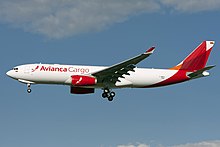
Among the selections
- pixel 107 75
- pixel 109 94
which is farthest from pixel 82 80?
pixel 109 94

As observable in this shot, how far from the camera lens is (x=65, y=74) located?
6347 centimetres

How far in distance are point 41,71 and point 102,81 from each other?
7303 millimetres

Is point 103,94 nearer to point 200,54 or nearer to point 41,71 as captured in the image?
point 41,71

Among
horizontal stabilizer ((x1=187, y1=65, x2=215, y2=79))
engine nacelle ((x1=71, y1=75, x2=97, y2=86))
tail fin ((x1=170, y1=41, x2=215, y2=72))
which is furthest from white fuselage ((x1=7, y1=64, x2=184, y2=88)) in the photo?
tail fin ((x1=170, y1=41, x2=215, y2=72))

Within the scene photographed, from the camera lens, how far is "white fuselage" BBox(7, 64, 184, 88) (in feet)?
208

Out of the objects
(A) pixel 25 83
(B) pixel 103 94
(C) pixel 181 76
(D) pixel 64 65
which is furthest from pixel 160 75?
(A) pixel 25 83

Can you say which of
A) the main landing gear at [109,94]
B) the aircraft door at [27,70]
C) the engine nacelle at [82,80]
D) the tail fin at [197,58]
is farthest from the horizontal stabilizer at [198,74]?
the aircraft door at [27,70]

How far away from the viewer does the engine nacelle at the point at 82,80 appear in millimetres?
62906

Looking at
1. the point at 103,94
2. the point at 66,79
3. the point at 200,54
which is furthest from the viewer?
the point at 200,54

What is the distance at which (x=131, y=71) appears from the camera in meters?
66.6

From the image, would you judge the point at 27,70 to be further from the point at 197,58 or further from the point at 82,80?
the point at 197,58

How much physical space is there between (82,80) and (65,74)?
6.89ft

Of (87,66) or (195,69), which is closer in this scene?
(87,66)

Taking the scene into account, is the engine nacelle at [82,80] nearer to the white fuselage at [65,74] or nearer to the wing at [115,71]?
the white fuselage at [65,74]
